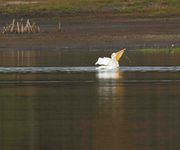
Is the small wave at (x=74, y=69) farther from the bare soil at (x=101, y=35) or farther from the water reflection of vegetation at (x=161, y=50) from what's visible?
the bare soil at (x=101, y=35)

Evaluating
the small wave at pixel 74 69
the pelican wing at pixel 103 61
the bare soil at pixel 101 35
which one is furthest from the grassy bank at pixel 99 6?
the small wave at pixel 74 69

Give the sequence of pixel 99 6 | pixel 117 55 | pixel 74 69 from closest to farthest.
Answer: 1. pixel 74 69
2. pixel 117 55
3. pixel 99 6

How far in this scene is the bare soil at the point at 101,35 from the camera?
47.3m

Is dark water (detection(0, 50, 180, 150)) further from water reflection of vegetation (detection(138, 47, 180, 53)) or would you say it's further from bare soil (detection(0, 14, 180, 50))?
bare soil (detection(0, 14, 180, 50))

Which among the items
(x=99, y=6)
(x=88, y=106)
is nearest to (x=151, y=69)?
(x=88, y=106)

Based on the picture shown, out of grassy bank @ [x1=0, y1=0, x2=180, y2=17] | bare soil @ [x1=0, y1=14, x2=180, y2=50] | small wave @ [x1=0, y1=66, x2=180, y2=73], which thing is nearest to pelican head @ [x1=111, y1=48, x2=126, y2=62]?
small wave @ [x1=0, y1=66, x2=180, y2=73]

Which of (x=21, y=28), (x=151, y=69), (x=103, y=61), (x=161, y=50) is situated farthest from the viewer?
(x=21, y=28)

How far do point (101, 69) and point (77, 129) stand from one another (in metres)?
15.4

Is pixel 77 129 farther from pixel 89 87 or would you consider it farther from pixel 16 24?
pixel 16 24

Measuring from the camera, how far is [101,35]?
1970 inches

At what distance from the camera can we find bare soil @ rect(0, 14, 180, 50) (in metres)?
47.3

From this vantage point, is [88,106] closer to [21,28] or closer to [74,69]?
[74,69]

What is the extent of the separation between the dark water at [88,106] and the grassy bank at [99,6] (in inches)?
1015

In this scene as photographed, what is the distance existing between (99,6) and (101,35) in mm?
13806
